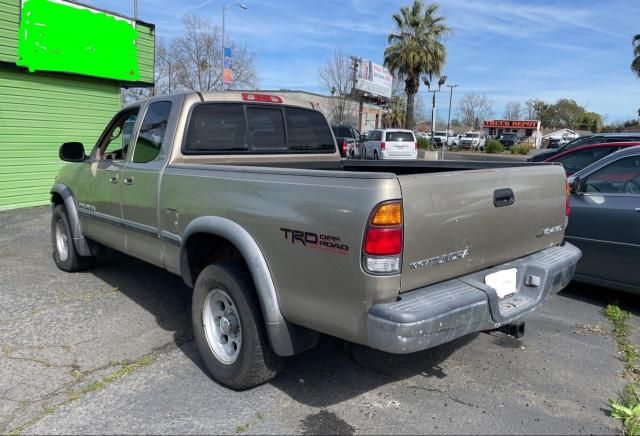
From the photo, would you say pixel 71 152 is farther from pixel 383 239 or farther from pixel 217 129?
pixel 383 239

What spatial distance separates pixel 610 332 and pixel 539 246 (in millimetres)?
1539

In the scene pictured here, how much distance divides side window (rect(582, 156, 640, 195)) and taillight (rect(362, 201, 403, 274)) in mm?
3572

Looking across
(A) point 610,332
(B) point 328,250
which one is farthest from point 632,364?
(B) point 328,250

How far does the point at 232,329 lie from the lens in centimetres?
338

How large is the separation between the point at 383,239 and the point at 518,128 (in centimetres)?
8370

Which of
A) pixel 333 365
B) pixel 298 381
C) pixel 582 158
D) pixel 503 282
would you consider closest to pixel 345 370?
pixel 333 365

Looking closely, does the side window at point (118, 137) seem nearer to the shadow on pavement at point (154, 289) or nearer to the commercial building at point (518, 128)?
the shadow on pavement at point (154, 289)

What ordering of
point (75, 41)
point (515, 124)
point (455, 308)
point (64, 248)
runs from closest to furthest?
1. point (455, 308)
2. point (64, 248)
3. point (75, 41)
4. point (515, 124)

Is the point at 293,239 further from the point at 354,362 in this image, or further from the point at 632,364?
the point at 632,364

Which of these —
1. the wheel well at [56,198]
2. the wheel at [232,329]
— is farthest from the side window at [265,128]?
the wheel well at [56,198]

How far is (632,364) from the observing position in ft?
12.5

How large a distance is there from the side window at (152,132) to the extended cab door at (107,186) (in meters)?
0.27

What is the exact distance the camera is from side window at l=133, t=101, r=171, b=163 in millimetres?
4125

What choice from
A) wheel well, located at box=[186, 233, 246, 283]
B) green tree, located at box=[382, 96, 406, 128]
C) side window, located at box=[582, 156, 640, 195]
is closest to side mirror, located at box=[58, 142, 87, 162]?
wheel well, located at box=[186, 233, 246, 283]
